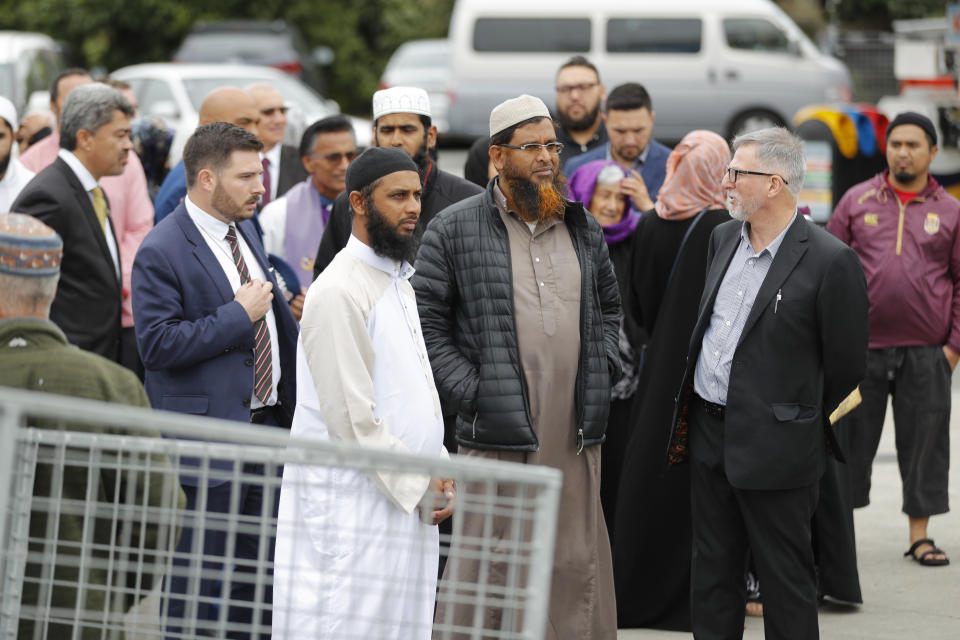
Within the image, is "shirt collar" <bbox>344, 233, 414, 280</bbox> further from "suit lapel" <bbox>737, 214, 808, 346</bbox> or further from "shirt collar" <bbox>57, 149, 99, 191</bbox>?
"shirt collar" <bbox>57, 149, 99, 191</bbox>

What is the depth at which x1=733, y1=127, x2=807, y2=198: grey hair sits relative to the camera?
473 cm

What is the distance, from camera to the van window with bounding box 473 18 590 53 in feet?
69.4

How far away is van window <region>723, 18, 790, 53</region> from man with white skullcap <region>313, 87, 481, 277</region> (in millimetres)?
15235

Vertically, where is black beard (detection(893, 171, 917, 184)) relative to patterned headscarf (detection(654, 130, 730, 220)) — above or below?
above

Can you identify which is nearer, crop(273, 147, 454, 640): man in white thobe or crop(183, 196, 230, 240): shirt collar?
crop(273, 147, 454, 640): man in white thobe

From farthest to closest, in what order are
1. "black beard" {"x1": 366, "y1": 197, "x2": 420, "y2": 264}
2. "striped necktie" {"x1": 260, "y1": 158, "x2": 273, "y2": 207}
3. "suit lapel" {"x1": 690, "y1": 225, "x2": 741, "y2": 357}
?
1. "striped necktie" {"x1": 260, "y1": 158, "x2": 273, "y2": 207}
2. "suit lapel" {"x1": 690, "y1": 225, "x2": 741, "y2": 357}
3. "black beard" {"x1": 366, "y1": 197, "x2": 420, "y2": 264}

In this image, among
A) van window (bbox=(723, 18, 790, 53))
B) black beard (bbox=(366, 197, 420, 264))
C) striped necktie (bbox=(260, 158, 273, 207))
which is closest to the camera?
black beard (bbox=(366, 197, 420, 264))

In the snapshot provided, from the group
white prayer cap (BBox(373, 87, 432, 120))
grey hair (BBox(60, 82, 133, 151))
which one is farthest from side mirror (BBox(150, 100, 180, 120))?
white prayer cap (BBox(373, 87, 432, 120))

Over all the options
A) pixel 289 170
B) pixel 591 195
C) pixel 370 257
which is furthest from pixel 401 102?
pixel 289 170

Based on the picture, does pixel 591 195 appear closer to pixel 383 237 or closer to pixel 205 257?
pixel 205 257

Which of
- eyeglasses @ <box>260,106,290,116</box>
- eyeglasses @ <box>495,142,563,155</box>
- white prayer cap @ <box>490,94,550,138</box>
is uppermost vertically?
eyeglasses @ <box>260,106,290,116</box>

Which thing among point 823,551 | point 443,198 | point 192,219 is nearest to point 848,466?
point 823,551

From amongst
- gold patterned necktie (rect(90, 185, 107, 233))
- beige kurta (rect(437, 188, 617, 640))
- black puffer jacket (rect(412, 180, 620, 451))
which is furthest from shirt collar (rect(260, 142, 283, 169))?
beige kurta (rect(437, 188, 617, 640))

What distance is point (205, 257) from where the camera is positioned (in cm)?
489
